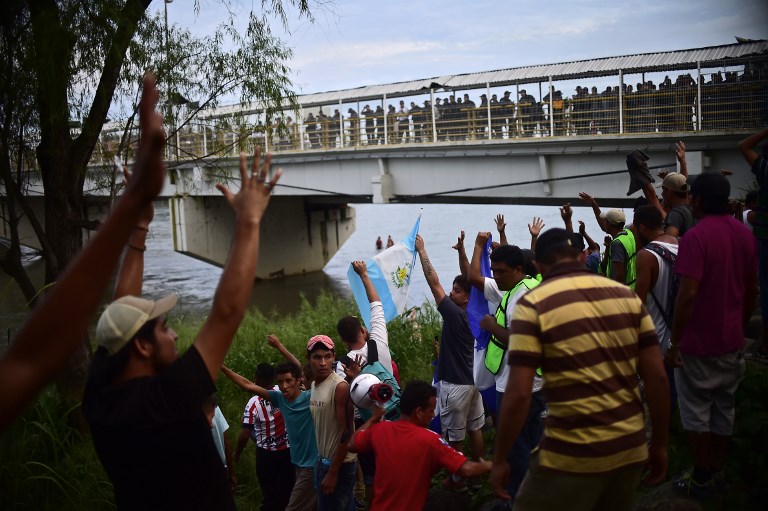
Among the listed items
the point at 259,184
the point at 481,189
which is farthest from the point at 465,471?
the point at 481,189

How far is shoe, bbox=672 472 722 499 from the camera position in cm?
457

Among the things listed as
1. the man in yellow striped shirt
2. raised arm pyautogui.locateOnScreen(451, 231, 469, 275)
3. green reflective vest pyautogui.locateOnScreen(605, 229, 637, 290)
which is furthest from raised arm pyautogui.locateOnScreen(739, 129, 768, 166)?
the man in yellow striped shirt

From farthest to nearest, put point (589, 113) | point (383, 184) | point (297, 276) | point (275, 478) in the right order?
point (297, 276) → point (383, 184) → point (589, 113) → point (275, 478)

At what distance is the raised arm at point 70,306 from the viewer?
163cm

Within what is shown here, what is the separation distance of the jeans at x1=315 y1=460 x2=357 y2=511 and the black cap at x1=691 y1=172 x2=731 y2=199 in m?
2.94

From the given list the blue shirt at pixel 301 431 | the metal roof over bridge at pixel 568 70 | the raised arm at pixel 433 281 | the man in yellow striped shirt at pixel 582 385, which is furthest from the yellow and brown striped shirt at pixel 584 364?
the metal roof over bridge at pixel 568 70

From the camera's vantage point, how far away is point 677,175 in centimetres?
587

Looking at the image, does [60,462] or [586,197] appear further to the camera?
[586,197]

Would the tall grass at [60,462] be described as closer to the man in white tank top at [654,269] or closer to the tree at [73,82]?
the tree at [73,82]

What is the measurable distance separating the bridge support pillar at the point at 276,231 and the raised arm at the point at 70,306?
25.5 meters

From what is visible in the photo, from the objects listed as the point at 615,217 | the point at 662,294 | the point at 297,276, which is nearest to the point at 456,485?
the point at 662,294

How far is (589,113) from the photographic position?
57.0ft

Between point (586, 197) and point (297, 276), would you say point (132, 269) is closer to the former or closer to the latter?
point (586, 197)

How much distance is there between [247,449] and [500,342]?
4140mm
